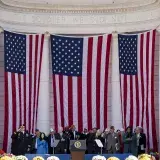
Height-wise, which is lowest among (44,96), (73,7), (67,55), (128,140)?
(128,140)

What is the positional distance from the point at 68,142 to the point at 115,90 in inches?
197

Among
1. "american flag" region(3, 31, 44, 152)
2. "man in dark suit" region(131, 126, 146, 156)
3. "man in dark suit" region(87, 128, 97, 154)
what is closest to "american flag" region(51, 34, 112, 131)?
"american flag" region(3, 31, 44, 152)

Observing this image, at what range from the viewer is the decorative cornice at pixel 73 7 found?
33156mm

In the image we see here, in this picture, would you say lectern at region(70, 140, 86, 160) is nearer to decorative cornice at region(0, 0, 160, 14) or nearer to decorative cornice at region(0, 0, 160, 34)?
decorative cornice at region(0, 0, 160, 34)

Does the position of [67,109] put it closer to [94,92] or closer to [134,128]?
[94,92]

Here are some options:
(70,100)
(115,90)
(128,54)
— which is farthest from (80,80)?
(128,54)

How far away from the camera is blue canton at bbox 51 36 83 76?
3350 cm

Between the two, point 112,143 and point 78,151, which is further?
point 112,143

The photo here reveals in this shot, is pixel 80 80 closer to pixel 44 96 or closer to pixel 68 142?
pixel 44 96

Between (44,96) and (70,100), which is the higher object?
(44,96)

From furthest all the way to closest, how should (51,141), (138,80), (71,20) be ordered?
1. (71,20)
2. (138,80)
3. (51,141)

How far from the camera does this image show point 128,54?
3275cm

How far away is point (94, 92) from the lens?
110ft

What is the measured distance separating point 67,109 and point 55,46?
11.7ft
